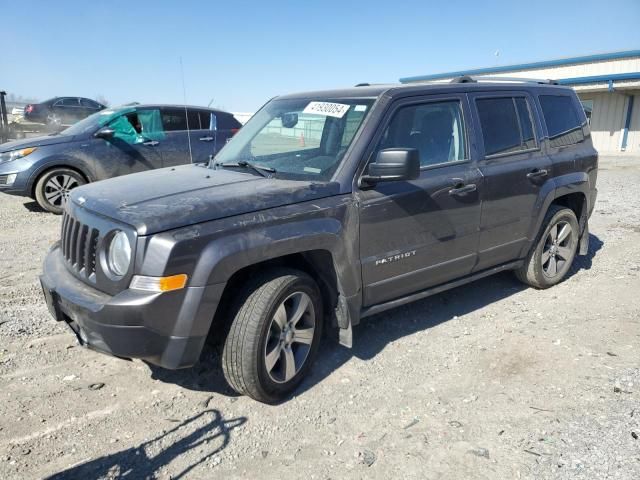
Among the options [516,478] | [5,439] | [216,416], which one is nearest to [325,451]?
[216,416]

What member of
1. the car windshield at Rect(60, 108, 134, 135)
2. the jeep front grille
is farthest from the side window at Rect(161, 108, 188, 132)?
the jeep front grille

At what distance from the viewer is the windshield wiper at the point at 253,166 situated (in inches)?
142

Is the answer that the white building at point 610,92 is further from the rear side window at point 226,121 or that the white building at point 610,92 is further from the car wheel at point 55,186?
the car wheel at point 55,186

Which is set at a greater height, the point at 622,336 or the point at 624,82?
the point at 624,82

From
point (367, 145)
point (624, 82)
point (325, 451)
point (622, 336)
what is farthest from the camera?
point (624, 82)

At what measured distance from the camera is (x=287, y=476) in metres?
2.65

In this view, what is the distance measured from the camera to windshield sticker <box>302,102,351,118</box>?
12.5 ft

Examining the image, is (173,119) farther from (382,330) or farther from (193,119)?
(382,330)

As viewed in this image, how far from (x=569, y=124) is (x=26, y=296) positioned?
5.46 m

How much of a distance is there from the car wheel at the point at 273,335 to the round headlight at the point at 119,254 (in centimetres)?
67

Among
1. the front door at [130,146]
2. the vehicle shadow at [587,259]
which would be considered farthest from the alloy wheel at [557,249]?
the front door at [130,146]

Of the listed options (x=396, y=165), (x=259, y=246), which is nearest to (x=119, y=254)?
(x=259, y=246)

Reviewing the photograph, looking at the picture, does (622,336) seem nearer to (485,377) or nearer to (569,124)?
(485,377)

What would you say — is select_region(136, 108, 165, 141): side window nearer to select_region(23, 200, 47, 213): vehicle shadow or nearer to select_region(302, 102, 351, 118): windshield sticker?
select_region(23, 200, 47, 213): vehicle shadow
